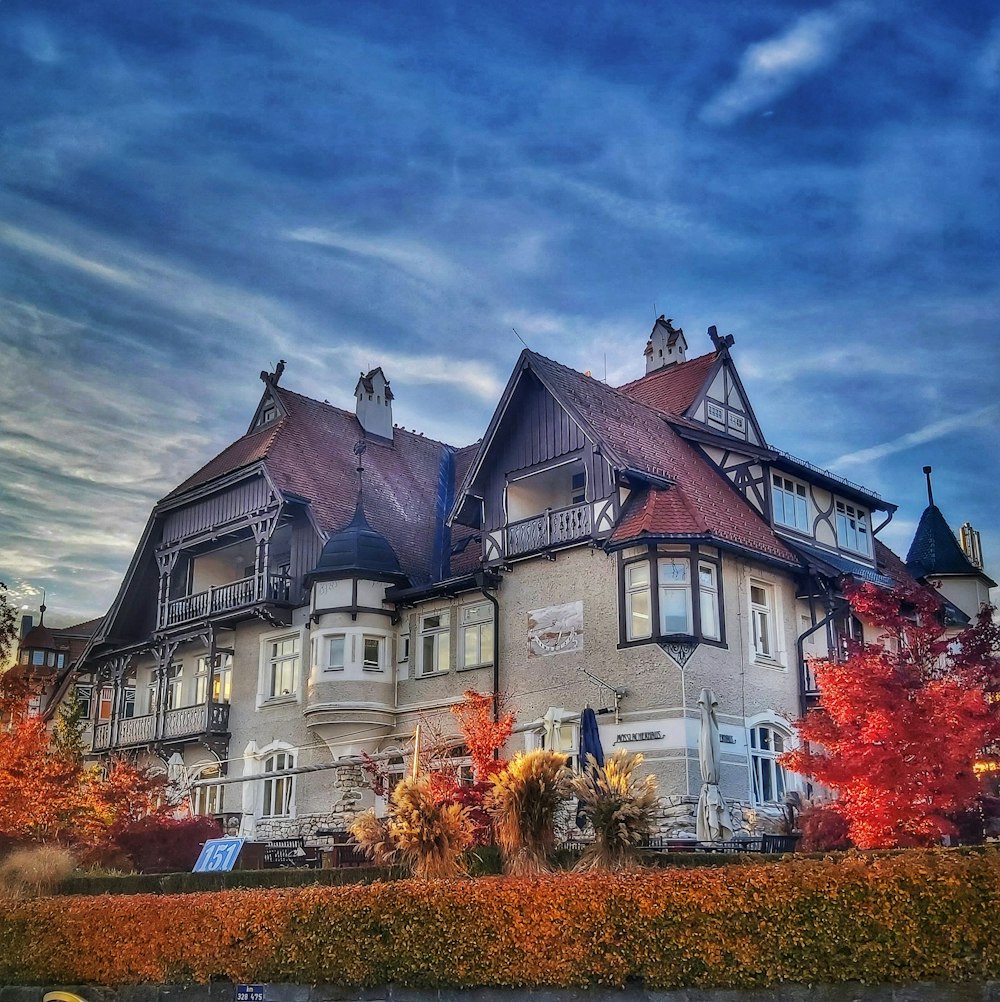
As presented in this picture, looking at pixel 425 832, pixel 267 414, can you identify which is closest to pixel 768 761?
pixel 425 832

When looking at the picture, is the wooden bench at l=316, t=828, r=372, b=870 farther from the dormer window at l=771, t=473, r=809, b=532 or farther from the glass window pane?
the dormer window at l=771, t=473, r=809, b=532

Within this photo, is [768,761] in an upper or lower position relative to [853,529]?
lower

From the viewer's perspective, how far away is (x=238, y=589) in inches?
1407

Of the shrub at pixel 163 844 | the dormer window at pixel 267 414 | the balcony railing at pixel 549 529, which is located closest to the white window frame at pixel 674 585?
the balcony railing at pixel 549 529

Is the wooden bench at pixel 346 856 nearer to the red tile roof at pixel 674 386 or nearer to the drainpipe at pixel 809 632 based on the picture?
the drainpipe at pixel 809 632

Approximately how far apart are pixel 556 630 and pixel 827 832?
28.0ft

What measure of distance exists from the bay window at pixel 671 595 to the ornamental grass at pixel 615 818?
9.63 m

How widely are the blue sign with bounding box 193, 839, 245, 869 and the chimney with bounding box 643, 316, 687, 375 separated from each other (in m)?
20.9

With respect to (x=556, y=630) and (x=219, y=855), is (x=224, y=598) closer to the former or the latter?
(x=556, y=630)

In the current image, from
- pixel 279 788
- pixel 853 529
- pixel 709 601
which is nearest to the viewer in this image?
pixel 709 601

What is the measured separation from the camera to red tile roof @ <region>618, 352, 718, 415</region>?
3353cm

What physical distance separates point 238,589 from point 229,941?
767 inches

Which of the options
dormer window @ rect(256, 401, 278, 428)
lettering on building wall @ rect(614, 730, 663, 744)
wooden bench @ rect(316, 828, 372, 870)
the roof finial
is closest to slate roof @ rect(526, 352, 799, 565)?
lettering on building wall @ rect(614, 730, 663, 744)

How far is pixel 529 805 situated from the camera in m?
Result: 17.3
